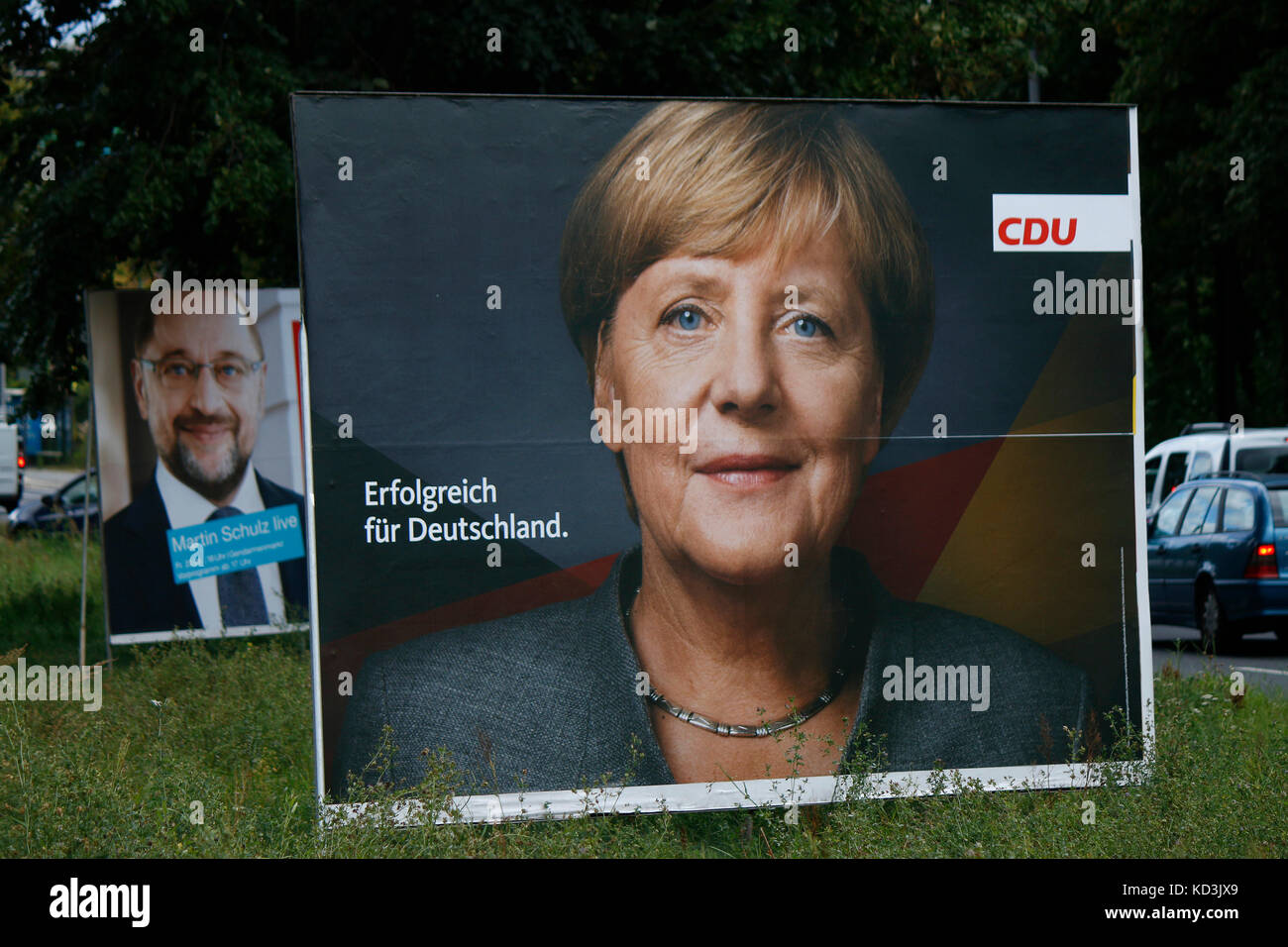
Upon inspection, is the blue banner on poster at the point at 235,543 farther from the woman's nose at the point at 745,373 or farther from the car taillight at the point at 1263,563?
the car taillight at the point at 1263,563

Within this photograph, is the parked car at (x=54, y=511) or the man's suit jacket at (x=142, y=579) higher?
the man's suit jacket at (x=142, y=579)

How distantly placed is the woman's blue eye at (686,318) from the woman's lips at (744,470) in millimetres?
595

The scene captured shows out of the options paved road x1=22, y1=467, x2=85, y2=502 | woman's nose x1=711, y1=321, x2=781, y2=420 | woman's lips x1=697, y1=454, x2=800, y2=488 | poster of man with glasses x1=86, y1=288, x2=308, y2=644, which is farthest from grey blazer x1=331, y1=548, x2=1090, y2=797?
paved road x1=22, y1=467, x2=85, y2=502

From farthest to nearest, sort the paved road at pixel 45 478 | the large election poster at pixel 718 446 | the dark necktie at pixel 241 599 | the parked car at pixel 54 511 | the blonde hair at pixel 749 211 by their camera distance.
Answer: the paved road at pixel 45 478
the parked car at pixel 54 511
the dark necktie at pixel 241 599
the blonde hair at pixel 749 211
the large election poster at pixel 718 446

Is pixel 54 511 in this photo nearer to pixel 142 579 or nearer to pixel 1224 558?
Answer: pixel 142 579

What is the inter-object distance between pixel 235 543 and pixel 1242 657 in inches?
399

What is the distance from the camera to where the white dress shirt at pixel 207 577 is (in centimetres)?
1241

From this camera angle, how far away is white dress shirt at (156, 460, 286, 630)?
12.4m

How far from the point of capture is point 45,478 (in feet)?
243

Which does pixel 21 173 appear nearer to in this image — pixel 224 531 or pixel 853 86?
pixel 224 531

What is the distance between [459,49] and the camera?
13961 mm

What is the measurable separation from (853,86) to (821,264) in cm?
941

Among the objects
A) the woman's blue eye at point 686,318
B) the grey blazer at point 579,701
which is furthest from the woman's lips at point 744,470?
the woman's blue eye at point 686,318

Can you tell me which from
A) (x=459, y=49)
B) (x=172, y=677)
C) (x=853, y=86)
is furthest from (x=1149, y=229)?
(x=172, y=677)
